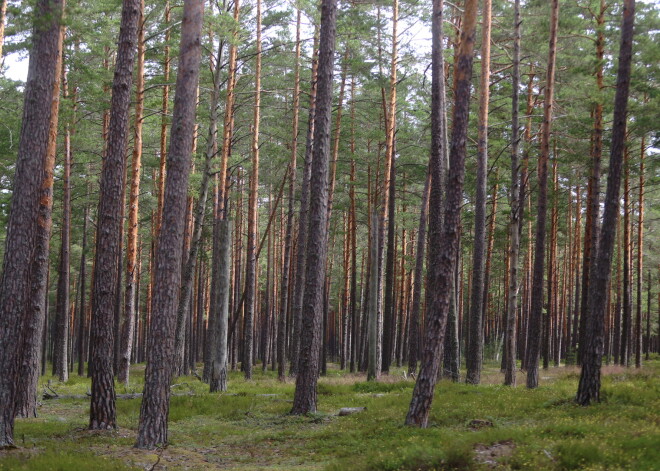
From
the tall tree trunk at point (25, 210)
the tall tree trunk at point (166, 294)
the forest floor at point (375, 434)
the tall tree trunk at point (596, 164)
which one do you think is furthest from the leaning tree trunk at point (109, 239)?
the tall tree trunk at point (596, 164)

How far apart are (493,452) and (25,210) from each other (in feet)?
24.3

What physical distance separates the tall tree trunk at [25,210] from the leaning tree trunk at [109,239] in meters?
1.66

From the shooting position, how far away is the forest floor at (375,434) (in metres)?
7.47

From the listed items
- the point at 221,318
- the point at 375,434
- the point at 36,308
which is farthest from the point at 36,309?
the point at 375,434

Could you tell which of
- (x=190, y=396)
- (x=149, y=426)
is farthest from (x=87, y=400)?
(x=149, y=426)

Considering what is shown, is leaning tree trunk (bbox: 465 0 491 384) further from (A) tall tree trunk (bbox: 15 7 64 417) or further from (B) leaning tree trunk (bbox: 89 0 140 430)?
(A) tall tree trunk (bbox: 15 7 64 417)

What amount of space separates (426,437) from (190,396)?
8108 millimetres

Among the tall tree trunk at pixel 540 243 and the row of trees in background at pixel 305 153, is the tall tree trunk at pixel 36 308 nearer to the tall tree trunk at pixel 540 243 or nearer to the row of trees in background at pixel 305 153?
the row of trees in background at pixel 305 153

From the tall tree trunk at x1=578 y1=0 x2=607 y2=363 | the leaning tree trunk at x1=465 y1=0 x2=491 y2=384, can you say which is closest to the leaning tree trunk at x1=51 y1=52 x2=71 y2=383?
the leaning tree trunk at x1=465 y1=0 x2=491 y2=384

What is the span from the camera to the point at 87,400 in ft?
54.7

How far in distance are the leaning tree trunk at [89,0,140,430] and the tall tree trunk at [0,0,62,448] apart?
1.66 metres

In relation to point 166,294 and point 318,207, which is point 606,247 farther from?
point 166,294

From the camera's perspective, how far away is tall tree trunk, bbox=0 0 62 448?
8266 mm

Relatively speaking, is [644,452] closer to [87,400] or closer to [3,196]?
[87,400]
